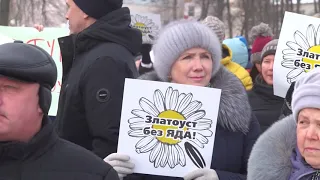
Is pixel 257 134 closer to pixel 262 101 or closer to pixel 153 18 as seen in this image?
pixel 262 101

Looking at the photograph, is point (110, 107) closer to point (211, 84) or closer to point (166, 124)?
point (166, 124)

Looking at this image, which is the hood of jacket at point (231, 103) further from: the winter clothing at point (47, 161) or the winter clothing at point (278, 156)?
the winter clothing at point (47, 161)

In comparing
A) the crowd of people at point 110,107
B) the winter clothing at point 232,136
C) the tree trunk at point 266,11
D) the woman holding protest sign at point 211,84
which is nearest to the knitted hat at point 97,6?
the crowd of people at point 110,107

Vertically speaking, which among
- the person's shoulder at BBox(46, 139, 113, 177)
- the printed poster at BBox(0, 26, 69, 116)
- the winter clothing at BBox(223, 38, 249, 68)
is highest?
the printed poster at BBox(0, 26, 69, 116)

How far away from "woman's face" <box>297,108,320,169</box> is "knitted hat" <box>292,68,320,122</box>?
31 mm

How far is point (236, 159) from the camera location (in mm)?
3266

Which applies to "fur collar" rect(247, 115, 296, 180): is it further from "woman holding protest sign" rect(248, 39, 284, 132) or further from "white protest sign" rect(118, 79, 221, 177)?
"woman holding protest sign" rect(248, 39, 284, 132)

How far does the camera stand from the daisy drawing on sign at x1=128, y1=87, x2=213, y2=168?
3176mm

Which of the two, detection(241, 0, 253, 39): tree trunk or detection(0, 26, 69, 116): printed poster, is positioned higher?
detection(0, 26, 69, 116): printed poster

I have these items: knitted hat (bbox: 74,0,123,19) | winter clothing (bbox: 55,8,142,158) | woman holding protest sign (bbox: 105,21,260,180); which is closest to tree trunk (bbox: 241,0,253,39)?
knitted hat (bbox: 74,0,123,19)

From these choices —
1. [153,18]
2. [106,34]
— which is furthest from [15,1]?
[106,34]

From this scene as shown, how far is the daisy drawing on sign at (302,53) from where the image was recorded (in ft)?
13.9

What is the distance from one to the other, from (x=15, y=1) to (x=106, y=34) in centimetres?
1400

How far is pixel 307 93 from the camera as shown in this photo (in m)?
2.58
